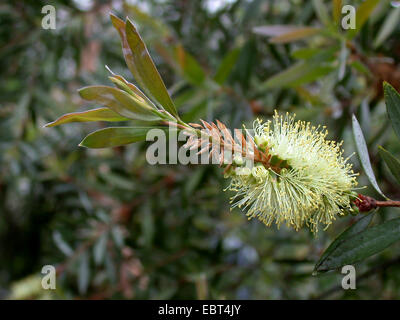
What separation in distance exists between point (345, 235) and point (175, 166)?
3.44 feet

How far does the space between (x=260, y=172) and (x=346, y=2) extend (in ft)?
2.77

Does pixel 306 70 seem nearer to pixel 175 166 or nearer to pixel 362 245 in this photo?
pixel 362 245

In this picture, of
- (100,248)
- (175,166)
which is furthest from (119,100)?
(175,166)

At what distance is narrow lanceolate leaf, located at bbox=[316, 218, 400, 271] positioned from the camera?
583 millimetres

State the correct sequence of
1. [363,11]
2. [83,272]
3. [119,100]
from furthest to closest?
[83,272] → [363,11] → [119,100]

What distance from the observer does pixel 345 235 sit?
61cm

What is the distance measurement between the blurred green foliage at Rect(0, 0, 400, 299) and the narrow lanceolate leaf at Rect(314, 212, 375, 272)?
1.48ft

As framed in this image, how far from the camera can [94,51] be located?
1.99 metres

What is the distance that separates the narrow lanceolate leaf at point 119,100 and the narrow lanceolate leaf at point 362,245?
14.9 inches

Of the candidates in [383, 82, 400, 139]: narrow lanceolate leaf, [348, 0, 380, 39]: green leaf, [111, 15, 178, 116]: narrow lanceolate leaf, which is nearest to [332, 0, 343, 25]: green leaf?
[348, 0, 380, 39]: green leaf

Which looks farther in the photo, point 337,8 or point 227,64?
point 227,64
